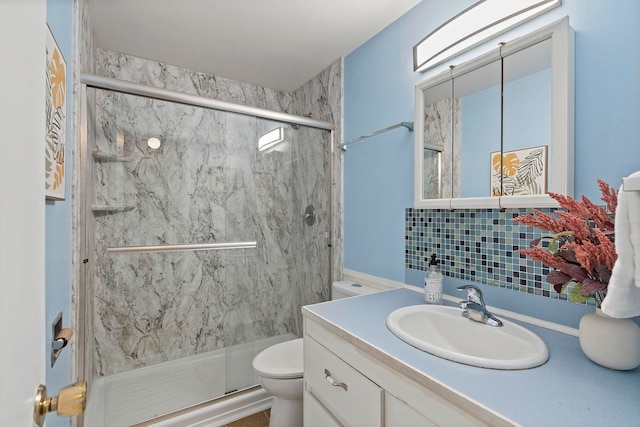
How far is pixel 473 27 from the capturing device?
127 cm

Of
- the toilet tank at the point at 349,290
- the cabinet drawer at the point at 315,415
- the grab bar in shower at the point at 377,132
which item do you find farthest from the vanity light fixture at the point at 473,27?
the cabinet drawer at the point at 315,415

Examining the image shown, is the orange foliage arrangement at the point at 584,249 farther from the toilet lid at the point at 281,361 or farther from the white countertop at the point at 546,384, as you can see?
the toilet lid at the point at 281,361

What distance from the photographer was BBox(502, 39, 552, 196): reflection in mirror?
3.49 ft

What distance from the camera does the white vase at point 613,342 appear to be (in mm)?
757

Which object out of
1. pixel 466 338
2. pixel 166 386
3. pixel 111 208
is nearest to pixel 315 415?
pixel 466 338

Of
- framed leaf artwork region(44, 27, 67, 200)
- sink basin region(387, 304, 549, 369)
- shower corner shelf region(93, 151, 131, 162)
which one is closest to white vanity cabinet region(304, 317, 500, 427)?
sink basin region(387, 304, 549, 369)

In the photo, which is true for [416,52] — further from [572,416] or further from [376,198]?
[572,416]

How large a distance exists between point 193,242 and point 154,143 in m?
0.76

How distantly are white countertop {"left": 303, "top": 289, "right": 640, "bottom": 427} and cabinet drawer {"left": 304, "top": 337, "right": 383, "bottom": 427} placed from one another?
0.12m

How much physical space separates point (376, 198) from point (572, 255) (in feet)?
3.59

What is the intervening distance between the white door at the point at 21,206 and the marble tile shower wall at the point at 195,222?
1.56 metres

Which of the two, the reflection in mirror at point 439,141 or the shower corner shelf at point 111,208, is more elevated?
the reflection in mirror at point 439,141

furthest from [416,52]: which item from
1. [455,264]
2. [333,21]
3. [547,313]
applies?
[547,313]

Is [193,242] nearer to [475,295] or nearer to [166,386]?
[166,386]
